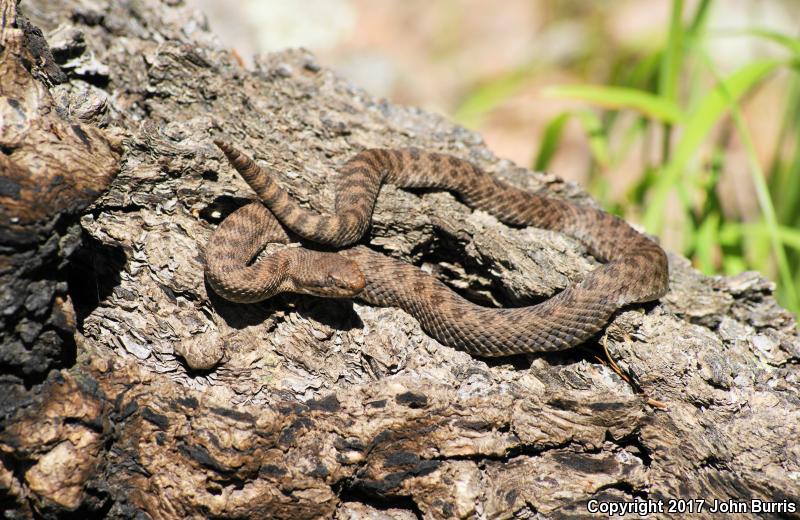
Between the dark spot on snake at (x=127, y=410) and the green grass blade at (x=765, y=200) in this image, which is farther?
the green grass blade at (x=765, y=200)

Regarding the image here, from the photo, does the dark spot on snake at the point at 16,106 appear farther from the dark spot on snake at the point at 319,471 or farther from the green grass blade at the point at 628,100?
the green grass blade at the point at 628,100

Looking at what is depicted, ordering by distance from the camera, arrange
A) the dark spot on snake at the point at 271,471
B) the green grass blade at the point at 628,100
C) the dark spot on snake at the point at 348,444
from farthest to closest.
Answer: the green grass blade at the point at 628,100, the dark spot on snake at the point at 348,444, the dark spot on snake at the point at 271,471

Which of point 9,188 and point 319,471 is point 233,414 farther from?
point 9,188

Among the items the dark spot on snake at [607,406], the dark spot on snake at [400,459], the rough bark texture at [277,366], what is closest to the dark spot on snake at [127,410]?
the rough bark texture at [277,366]

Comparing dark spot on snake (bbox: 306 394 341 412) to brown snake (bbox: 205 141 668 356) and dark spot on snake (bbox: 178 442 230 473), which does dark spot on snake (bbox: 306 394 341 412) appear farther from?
brown snake (bbox: 205 141 668 356)

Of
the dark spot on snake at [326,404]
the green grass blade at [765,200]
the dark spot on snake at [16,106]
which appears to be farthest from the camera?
the green grass blade at [765,200]

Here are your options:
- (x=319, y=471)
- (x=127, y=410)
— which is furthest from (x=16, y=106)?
(x=319, y=471)

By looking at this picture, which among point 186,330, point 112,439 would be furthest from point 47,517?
point 186,330
